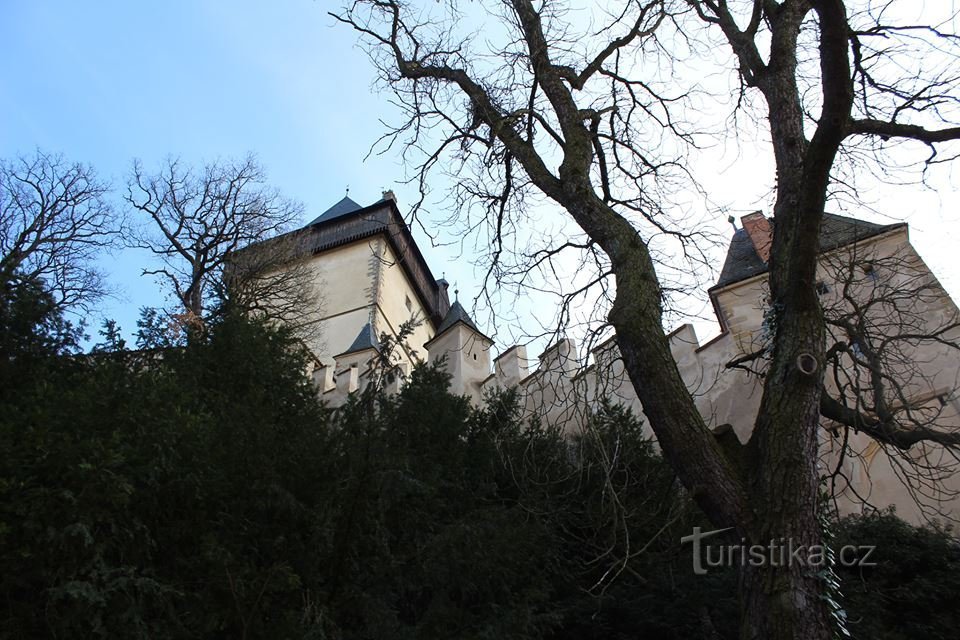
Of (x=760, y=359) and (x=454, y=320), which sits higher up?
(x=454, y=320)

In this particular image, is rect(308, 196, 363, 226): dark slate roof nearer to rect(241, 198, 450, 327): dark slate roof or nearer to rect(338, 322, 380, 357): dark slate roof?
rect(241, 198, 450, 327): dark slate roof

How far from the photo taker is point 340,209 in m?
27.4

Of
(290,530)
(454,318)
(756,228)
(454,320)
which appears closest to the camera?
(290,530)

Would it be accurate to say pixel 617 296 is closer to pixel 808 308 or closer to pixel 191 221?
pixel 808 308

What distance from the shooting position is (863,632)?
5.31 m

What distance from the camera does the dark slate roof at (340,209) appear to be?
26.3 m

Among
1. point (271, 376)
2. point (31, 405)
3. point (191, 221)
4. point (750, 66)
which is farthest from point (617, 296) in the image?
point (191, 221)

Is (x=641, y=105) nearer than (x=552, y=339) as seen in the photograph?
No

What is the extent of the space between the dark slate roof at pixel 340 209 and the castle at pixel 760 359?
10.4m

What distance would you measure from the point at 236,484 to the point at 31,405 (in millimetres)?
1697

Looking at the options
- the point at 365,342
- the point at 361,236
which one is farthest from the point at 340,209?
the point at 365,342

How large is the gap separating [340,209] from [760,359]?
2084 cm

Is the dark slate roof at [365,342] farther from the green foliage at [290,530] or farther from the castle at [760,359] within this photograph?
the green foliage at [290,530]

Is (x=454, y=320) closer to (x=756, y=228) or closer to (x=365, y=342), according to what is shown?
(x=365, y=342)
